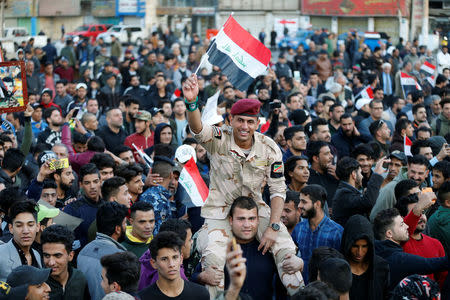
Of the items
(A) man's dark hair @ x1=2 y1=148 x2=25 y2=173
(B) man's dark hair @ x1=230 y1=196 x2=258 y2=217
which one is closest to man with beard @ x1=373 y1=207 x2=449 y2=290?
(B) man's dark hair @ x1=230 y1=196 x2=258 y2=217

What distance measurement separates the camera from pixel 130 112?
12.6 m

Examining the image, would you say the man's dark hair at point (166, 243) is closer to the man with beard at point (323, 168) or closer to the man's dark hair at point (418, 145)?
the man with beard at point (323, 168)

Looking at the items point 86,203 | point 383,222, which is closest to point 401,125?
point 383,222

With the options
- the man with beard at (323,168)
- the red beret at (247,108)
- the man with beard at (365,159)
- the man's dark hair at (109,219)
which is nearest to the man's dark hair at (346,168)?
the man with beard at (323,168)

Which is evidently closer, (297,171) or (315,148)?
(297,171)

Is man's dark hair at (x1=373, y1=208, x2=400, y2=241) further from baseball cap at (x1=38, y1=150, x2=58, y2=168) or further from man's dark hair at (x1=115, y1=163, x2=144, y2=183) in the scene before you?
baseball cap at (x1=38, y1=150, x2=58, y2=168)

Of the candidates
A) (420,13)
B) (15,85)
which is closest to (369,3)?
(420,13)

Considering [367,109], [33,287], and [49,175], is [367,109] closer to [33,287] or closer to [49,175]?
[49,175]

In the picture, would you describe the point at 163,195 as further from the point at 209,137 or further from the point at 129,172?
the point at 209,137

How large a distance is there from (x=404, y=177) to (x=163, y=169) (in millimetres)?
2770

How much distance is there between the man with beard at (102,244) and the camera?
18.8 ft

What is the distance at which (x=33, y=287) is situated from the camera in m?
5.07

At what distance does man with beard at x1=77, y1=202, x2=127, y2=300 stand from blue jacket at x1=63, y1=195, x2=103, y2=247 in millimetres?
815

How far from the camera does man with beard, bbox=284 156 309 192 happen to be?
322 inches
